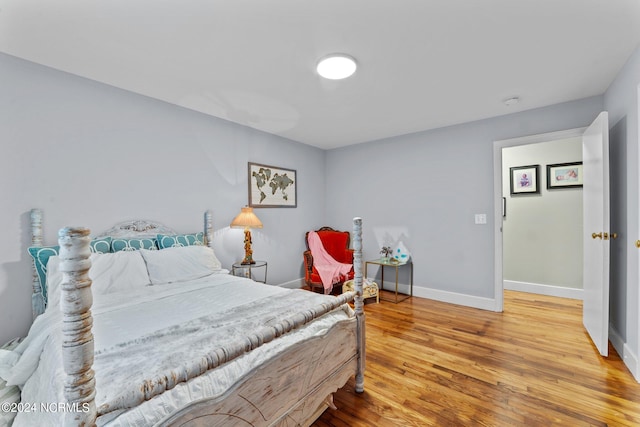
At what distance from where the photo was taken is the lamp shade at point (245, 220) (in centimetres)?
338

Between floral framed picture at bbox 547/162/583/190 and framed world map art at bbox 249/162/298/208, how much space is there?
3831mm

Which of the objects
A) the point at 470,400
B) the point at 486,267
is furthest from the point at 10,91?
the point at 486,267

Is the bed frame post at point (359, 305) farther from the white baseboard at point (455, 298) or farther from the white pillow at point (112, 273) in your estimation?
the white baseboard at point (455, 298)

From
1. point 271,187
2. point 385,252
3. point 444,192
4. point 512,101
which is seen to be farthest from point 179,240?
point 512,101

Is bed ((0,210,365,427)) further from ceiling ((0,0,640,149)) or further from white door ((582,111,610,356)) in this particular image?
white door ((582,111,610,356))

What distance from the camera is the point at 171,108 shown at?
9.95ft

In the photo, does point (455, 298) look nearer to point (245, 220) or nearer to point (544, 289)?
point (544, 289)

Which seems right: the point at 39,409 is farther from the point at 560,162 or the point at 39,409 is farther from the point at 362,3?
the point at 560,162

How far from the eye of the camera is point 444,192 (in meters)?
3.88

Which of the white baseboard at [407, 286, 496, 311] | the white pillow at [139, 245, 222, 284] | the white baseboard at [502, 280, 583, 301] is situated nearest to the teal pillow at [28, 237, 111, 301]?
the white pillow at [139, 245, 222, 284]

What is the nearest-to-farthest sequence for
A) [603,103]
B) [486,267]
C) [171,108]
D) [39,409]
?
[39,409] → [603,103] → [171,108] → [486,267]

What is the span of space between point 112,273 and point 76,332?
1754 millimetres

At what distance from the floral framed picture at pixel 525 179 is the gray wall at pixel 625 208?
1600 mm

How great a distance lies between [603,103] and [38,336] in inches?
201
